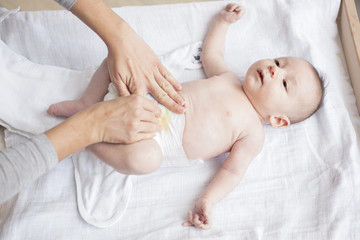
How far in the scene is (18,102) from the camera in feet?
4.50

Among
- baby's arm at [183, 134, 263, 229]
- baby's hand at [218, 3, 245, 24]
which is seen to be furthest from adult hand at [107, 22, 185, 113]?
baby's hand at [218, 3, 245, 24]

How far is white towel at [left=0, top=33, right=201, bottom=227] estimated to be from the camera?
1.26m

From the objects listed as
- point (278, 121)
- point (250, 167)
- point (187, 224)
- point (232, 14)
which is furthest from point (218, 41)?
point (187, 224)

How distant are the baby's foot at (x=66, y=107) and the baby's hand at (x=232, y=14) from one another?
70cm

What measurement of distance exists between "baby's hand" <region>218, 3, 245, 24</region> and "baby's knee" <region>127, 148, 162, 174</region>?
0.70m

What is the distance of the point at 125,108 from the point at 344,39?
106cm

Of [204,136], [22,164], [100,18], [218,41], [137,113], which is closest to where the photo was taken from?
[22,164]

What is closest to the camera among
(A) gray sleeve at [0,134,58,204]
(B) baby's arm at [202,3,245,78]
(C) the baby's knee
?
(A) gray sleeve at [0,134,58,204]

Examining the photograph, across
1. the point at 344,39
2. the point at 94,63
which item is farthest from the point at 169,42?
the point at 344,39

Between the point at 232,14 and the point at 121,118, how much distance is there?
78 centimetres

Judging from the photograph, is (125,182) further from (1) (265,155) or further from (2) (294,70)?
(2) (294,70)

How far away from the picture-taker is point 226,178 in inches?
50.6

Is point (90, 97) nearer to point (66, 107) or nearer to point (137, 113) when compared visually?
point (66, 107)

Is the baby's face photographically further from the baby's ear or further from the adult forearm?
the adult forearm
